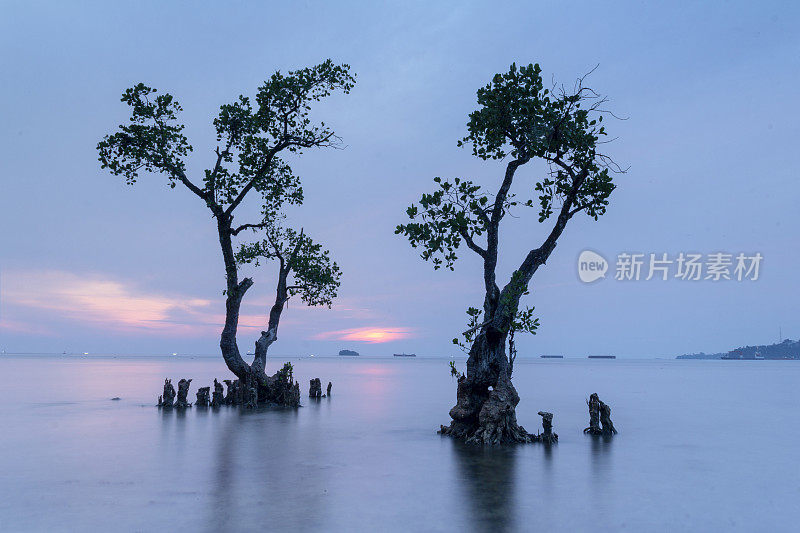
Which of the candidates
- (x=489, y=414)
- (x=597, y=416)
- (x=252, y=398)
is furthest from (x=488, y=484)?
(x=252, y=398)

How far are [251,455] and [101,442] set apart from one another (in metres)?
7.28

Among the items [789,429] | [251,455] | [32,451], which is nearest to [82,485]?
[251,455]

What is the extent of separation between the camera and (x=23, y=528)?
1270cm

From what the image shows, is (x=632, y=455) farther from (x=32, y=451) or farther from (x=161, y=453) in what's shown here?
(x=32, y=451)

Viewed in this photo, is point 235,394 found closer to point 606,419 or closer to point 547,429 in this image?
point 547,429

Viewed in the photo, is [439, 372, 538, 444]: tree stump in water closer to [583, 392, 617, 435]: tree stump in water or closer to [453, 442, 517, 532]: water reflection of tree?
[453, 442, 517, 532]: water reflection of tree

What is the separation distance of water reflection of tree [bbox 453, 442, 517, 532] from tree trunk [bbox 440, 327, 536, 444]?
3.17 ft

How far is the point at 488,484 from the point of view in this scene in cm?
1731

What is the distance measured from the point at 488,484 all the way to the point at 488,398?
296 inches

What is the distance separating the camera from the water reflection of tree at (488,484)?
1387 cm

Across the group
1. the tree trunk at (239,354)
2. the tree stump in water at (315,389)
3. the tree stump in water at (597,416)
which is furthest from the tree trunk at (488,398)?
the tree stump in water at (315,389)

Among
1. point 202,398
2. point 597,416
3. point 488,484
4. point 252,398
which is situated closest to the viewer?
point 488,484

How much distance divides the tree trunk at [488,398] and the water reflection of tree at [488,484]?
0.97 m

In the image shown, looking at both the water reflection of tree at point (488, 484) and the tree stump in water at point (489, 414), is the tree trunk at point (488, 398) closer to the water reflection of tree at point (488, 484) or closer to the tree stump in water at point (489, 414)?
the tree stump in water at point (489, 414)
